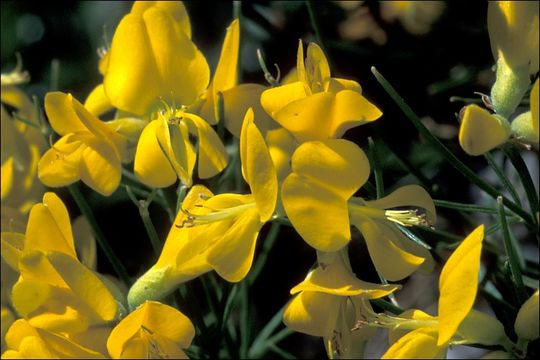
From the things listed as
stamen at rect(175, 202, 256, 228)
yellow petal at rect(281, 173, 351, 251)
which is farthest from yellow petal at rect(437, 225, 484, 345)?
stamen at rect(175, 202, 256, 228)

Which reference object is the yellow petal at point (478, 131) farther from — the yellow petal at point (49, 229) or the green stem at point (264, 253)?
the green stem at point (264, 253)

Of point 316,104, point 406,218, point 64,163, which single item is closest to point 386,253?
point 406,218

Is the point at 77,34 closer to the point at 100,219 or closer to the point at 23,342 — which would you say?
the point at 100,219

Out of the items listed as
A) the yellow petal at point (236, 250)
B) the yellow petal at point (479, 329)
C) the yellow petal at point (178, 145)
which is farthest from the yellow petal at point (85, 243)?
the yellow petal at point (479, 329)

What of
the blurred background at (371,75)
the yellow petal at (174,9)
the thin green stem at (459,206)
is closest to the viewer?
the thin green stem at (459,206)

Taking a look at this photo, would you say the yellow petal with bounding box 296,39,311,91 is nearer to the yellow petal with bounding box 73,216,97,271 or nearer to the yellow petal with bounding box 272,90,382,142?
the yellow petal with bounding box 272,90,382,142

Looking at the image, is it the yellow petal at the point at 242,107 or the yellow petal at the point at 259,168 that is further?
the yellow petal at the point at 242,107
